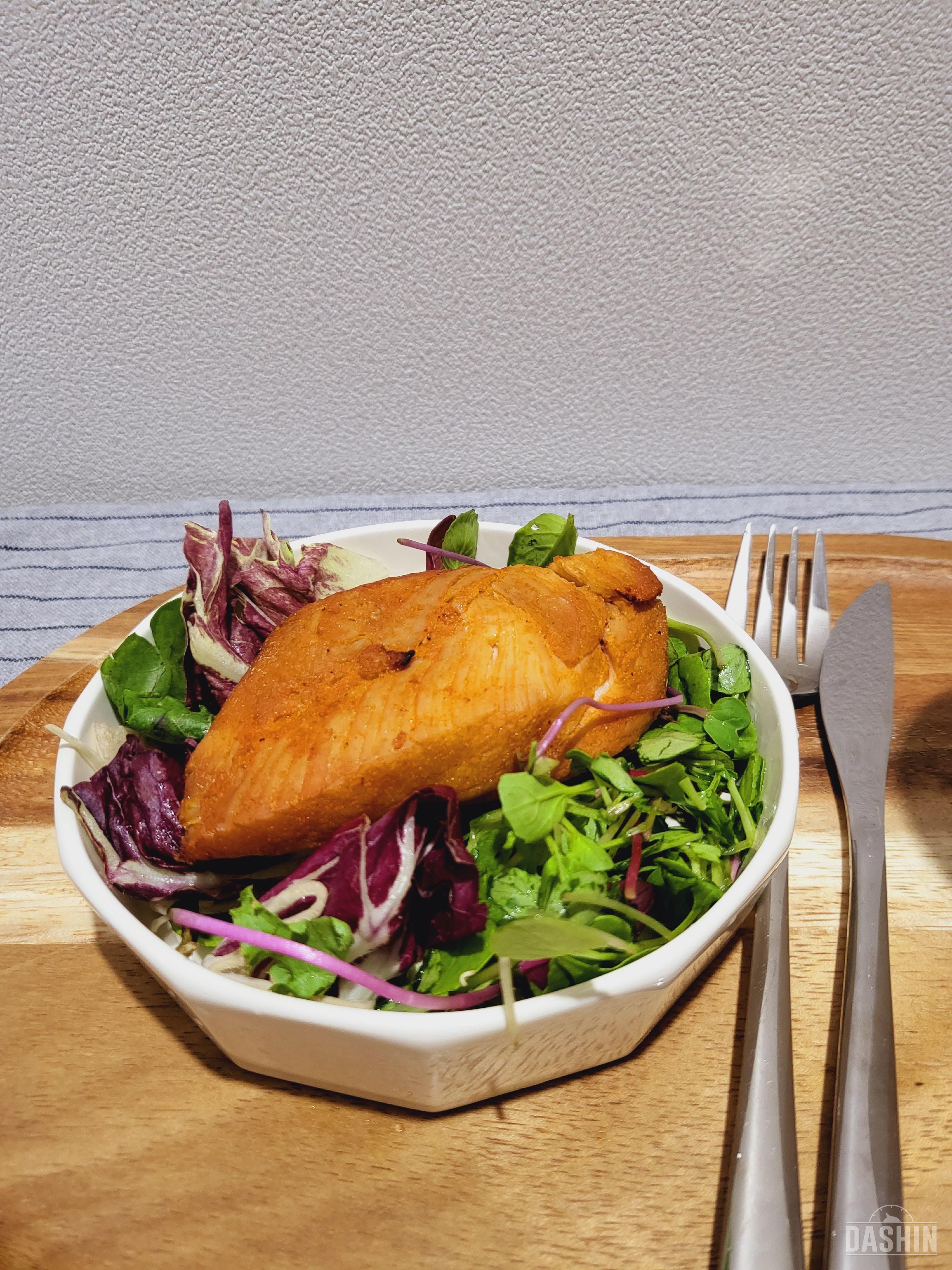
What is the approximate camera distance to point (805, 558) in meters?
2.34

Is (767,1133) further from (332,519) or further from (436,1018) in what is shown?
(332,519)

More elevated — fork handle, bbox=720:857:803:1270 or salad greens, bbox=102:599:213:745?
salad greens, bbox=102:599:213:745

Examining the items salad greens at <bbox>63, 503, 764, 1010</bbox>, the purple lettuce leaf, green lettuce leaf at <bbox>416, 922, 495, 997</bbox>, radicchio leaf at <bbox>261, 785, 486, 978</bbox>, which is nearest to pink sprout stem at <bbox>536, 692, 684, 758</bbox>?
salad greens at <bbox>63, 503, 764, 1010</bbox>

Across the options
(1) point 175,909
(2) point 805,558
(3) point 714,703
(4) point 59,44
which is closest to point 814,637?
(2) point 805,558

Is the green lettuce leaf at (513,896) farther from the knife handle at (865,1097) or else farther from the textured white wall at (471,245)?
the textured white wall at (471,245)

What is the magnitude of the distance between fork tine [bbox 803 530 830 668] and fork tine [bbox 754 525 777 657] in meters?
0.08

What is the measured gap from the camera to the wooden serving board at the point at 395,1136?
116 cm

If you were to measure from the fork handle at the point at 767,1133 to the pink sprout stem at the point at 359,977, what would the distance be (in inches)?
15.7

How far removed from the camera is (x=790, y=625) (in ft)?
6.76

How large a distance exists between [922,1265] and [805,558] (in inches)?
63.8


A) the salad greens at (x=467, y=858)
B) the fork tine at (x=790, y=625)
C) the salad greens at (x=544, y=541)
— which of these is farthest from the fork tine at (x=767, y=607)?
the salad greens at (x=544, y=541)

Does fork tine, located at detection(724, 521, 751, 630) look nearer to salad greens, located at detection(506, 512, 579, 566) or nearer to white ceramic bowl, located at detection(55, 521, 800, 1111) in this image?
salad greens, located at detection(506, 512, 579, 566)

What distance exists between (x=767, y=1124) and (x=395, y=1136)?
0.53 metres

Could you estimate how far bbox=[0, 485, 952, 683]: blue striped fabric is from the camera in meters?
3.08
